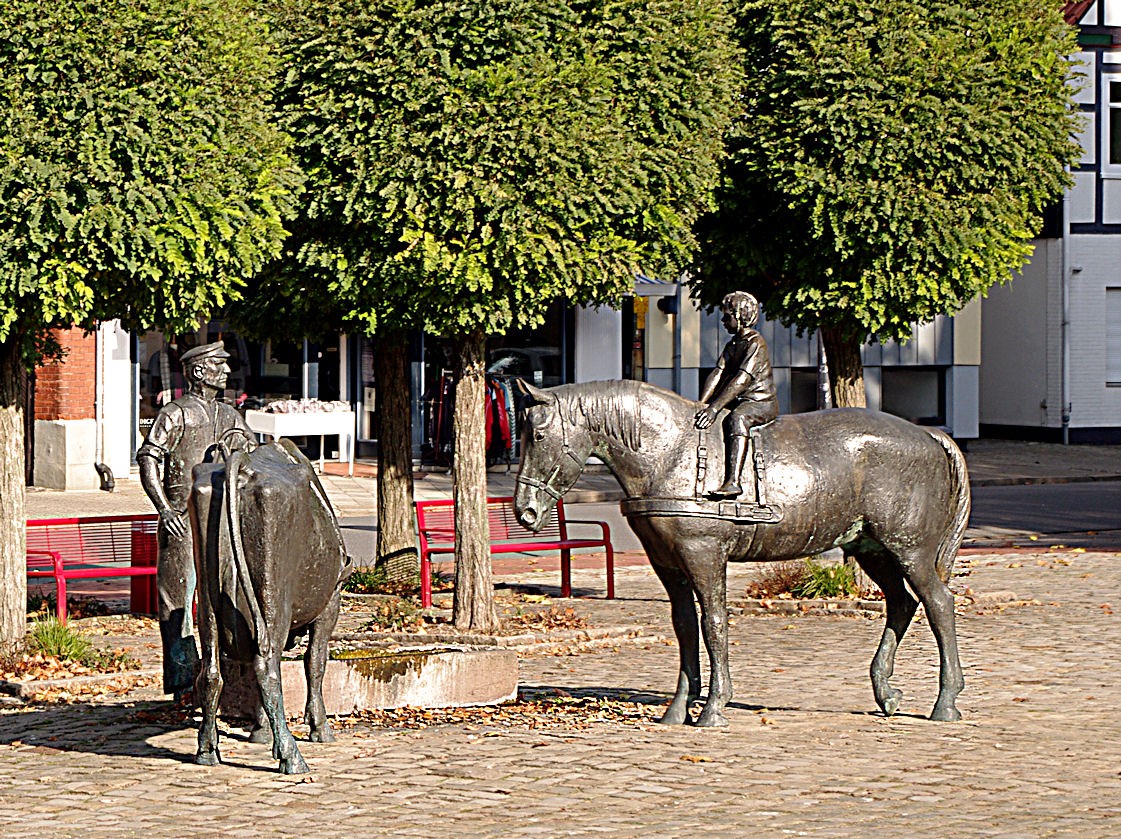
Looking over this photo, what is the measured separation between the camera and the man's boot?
966 centimetres

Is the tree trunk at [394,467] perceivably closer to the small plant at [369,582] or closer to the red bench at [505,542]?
the small plant at [369,582]

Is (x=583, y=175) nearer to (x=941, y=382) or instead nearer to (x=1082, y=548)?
(x=1082, y=548)

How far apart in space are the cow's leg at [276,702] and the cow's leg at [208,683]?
240 millimetres

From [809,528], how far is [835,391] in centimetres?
550

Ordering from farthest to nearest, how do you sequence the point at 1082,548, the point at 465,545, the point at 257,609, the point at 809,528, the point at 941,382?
the point at 941,382
the point at 1082,548
the point at 465,545
the point at 809,528
the point at 257,609

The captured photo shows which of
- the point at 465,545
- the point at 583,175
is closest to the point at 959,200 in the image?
the point at 583,175

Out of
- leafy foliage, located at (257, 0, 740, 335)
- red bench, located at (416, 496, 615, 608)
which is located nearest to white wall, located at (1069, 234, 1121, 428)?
red bench, located at (416, 496, 615, 608)

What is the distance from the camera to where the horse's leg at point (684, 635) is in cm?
986

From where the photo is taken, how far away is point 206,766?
862cm

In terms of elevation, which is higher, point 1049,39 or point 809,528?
point 1049,39

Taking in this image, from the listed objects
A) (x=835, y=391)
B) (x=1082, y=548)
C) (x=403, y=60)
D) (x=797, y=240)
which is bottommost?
(x=1082, y=548)

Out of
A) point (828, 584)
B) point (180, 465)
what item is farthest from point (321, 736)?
point (828, 584)

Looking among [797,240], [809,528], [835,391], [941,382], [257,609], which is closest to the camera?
[257,609]

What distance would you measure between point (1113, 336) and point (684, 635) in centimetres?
2618
